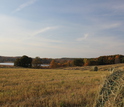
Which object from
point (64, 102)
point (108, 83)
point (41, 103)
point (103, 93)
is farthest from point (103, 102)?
point (41, 103)

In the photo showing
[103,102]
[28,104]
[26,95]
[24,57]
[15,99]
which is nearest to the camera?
[103,102]

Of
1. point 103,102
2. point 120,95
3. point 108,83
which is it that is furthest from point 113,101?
point 108,83

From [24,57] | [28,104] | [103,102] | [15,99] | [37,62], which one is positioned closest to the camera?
[103,102]

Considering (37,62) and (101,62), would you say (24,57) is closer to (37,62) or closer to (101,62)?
(37,62)

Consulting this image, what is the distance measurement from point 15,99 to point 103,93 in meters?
3.92

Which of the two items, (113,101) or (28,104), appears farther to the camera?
(28,104)

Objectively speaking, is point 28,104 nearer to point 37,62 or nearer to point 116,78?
point 116,78

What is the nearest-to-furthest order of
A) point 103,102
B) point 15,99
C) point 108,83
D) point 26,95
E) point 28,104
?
point 103,102 → point 108,83 → point 28,104 → point 15,99 → point 26,95

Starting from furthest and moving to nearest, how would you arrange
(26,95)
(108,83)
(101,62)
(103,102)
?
(101,62) < (26,95) < (108,83) < (103,102)

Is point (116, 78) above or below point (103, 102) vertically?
above

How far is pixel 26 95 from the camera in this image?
699cm

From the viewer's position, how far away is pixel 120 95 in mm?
4035

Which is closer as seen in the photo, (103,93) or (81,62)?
(103,93)

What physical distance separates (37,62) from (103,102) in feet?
253
